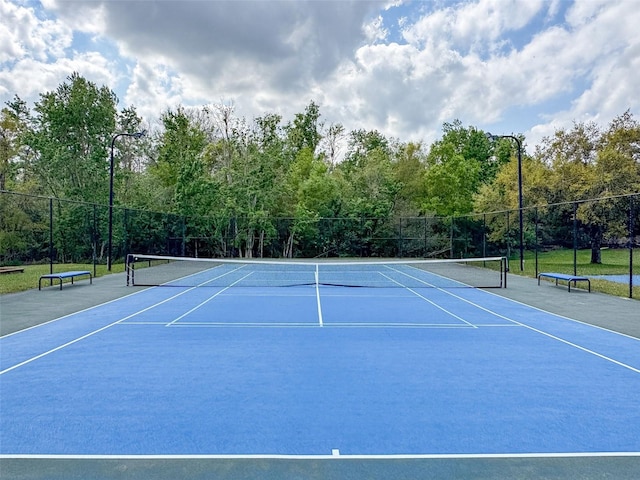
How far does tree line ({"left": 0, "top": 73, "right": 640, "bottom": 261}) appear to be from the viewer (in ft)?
73.7

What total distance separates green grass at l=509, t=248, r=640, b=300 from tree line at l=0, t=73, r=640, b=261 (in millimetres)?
2016

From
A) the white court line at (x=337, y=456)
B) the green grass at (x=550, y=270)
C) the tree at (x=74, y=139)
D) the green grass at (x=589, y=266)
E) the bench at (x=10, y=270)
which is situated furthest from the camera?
the tree at (x=74, y=139)

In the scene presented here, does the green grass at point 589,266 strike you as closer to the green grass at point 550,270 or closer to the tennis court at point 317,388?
the green grass at point 550,270

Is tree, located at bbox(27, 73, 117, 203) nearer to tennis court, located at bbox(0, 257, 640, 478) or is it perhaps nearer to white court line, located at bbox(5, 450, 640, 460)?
tennis court, located at bbox(0, 257, 640, 478)

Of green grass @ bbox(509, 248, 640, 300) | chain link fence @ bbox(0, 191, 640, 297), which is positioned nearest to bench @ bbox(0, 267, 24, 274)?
chain link fence @ bbox(0, 191, 640, 297)

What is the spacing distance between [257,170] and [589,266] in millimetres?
18645

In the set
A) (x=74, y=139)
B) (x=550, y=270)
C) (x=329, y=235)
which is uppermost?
(x=74, y=139)

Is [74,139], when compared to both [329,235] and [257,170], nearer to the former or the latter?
[257,170]

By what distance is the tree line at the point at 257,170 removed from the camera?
22469 mm

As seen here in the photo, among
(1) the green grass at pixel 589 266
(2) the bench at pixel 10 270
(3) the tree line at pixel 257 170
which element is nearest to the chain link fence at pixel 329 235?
(1) the green grass at pixel 589 266

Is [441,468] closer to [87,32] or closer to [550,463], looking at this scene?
[550,463]

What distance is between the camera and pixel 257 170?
26.4 metres

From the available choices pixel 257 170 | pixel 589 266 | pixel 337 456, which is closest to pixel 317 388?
pixel 337 456

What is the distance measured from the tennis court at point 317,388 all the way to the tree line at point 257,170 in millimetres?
16343
